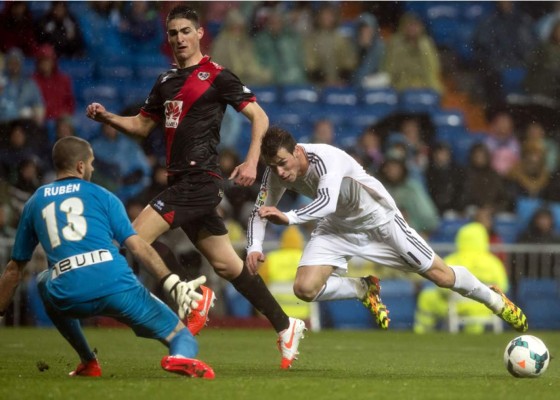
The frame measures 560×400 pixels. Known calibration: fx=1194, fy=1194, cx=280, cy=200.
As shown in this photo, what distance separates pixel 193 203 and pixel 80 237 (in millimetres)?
1661

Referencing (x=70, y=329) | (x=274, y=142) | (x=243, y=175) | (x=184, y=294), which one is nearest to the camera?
(x=184, y=294)

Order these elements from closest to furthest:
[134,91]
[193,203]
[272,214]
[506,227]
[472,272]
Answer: [272,214]
[193,203]
[472,272]
[506,227]
[134,91]

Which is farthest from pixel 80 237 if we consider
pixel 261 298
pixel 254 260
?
pixel 261 298

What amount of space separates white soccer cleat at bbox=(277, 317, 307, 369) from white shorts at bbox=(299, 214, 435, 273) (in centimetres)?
72

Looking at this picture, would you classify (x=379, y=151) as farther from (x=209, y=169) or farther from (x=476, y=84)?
(x=209, y=169)

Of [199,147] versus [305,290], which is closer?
[199,147]

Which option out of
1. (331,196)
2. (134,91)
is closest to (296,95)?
(134,91)

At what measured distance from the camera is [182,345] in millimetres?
6441

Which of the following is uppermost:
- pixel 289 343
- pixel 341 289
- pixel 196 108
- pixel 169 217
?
pixel 196 108

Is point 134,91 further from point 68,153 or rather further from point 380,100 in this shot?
point 68,153

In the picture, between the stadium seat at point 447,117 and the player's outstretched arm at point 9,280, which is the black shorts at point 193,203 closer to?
the player's outstretched arm at point 9,280

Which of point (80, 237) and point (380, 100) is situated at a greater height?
point (380, 100)

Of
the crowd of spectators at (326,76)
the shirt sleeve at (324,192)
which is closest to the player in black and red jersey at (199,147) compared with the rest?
the shirt sleeve at (324,192)

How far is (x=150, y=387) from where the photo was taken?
619 centimetres
